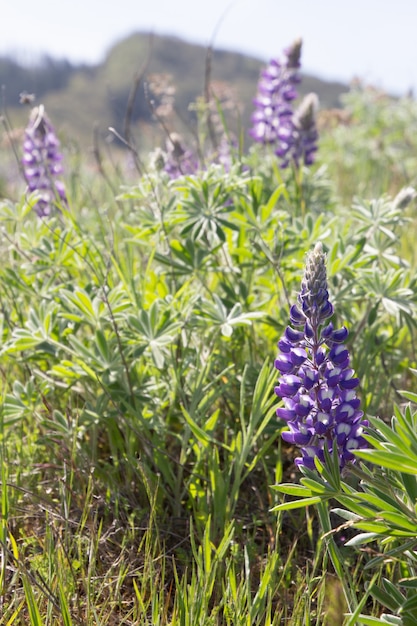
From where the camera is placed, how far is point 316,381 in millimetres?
1470

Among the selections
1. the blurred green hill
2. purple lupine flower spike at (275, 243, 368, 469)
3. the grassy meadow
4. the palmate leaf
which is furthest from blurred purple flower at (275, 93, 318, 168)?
the blurred green hill

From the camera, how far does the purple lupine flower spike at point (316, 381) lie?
4.77 feet

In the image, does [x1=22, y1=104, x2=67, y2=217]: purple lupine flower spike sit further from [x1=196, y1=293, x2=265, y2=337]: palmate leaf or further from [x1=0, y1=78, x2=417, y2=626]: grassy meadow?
[x1=196, y1=293, x2=265, y2=337]: palmate leaf

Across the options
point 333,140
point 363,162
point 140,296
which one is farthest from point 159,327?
point 333,140

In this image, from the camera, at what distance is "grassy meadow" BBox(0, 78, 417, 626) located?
158 centimetres

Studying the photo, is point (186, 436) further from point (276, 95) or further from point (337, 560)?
point (276, 95)

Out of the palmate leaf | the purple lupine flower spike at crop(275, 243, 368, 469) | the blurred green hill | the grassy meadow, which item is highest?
the purple lupine flower spike at crop(275, 243, 368, 469)

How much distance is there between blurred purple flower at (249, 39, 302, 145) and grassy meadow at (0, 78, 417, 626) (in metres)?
1.28

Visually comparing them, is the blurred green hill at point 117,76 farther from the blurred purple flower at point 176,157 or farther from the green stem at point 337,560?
the green stem at point 337,560

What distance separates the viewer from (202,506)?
6.37ft

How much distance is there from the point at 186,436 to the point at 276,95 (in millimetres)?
2429

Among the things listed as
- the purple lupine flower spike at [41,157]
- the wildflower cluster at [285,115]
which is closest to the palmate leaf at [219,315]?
the purple lupine flower spike at [41,157]

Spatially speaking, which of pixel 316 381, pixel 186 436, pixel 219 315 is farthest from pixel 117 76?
pixel 316 381

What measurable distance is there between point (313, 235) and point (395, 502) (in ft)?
4.21
